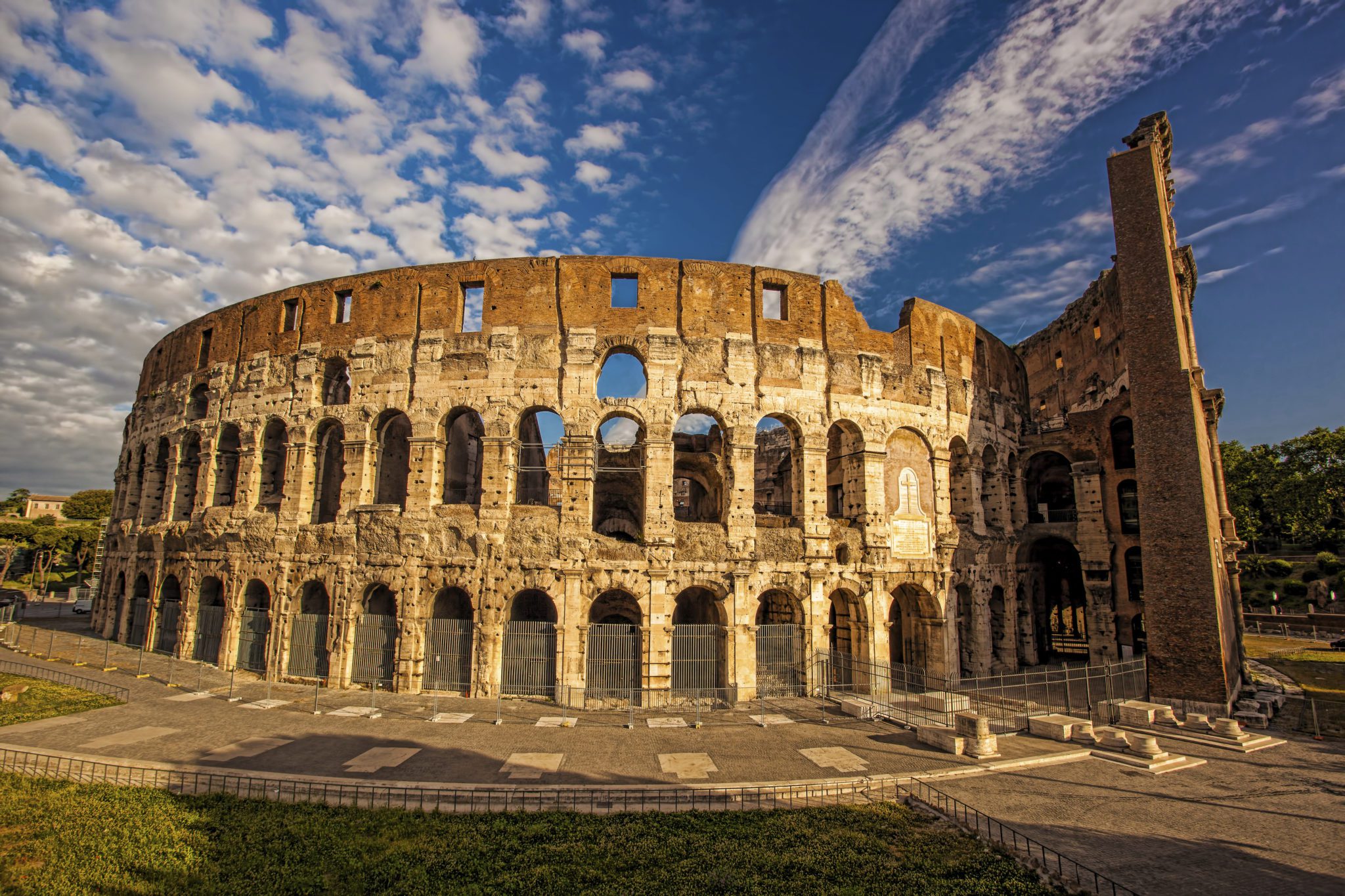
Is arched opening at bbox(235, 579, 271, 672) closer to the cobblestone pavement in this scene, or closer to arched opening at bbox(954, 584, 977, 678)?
the cobblestone pavement

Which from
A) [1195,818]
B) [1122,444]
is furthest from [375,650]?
[1122,444]

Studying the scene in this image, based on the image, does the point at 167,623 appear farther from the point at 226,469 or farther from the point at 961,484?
the point at 961,484

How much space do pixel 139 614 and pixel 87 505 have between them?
5967cm

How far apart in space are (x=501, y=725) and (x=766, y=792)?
7.05 metres

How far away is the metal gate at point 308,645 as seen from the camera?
19.0 m

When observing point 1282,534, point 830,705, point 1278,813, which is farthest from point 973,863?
point 1282,534

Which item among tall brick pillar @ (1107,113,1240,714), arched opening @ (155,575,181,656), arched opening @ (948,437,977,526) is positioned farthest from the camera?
arched opening @ (155,575,181,656)

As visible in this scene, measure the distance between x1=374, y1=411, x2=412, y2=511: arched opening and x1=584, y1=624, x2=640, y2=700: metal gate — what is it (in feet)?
29.0

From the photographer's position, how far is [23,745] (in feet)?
40.6

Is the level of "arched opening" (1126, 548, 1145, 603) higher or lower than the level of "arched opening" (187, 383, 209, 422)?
lower

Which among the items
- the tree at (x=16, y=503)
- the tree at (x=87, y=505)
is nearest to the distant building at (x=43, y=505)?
the tree at (x=16, y=503)

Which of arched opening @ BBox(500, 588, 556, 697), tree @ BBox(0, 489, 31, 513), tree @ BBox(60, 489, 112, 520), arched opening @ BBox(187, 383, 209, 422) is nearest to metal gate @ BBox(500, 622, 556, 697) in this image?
arched opening @ BBox(500, 588, 556, 697)

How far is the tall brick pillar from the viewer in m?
17.6

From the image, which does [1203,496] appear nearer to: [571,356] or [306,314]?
[571,356]
